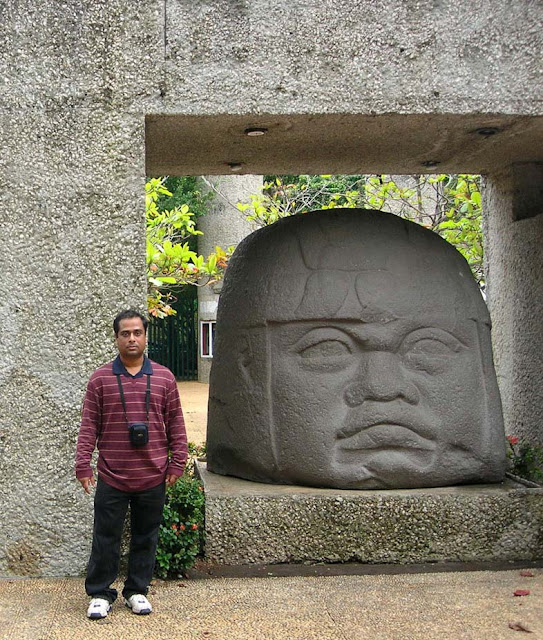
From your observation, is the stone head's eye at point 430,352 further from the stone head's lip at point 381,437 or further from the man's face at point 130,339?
the man's face at point 130,339

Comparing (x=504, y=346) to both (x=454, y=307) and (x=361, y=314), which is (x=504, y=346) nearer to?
(x=454, y=307)

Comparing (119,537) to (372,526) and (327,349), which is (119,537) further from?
(327,349)

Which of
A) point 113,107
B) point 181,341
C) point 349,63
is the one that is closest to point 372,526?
point 349,63

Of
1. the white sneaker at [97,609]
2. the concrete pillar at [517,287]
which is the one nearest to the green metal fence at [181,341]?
the concrete pillar at [517,287]

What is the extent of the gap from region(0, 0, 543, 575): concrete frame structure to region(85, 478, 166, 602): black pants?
53cm

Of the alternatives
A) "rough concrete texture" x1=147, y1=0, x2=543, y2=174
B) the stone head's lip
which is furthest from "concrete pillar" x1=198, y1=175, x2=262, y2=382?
"rough concrete texture" x1=147, y1=0, x2=543, y2=174

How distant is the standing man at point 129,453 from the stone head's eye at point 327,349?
3.95ft

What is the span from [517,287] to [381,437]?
1818 mm

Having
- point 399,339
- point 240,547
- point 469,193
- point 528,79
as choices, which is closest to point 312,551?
point 240,547

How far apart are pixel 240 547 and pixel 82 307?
4.81 ft

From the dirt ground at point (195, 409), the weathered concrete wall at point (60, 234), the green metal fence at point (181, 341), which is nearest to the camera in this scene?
the weathered concrete wall at point (60, 234)

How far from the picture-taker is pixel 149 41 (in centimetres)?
434

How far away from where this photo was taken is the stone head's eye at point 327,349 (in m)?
4.84

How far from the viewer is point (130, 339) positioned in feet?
12.2
